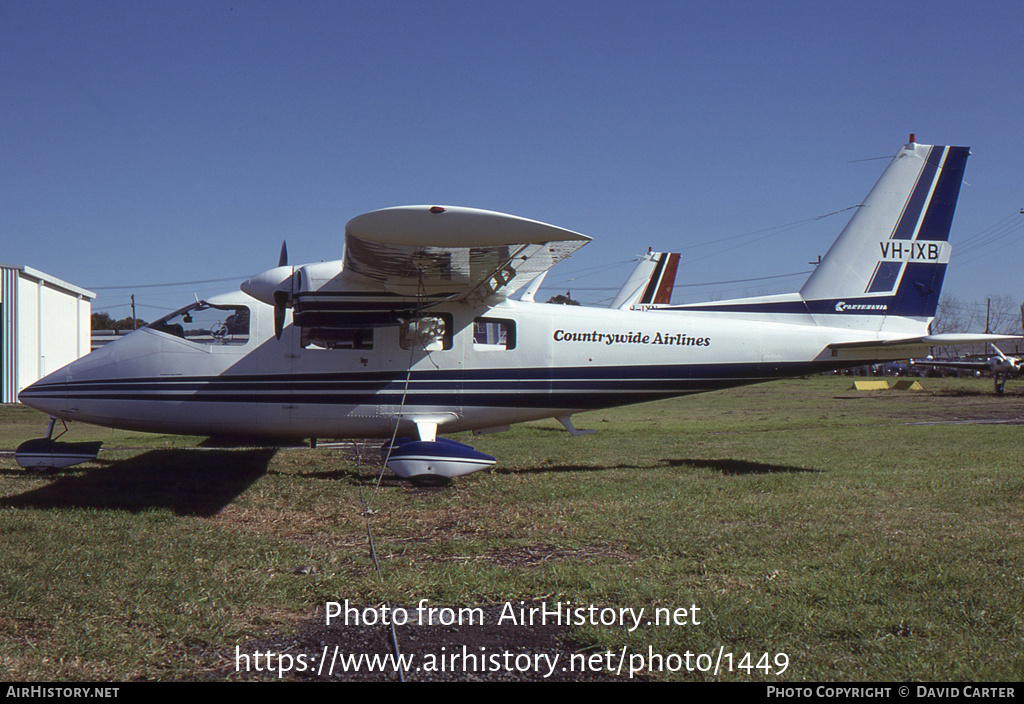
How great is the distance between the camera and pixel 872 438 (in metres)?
14.5

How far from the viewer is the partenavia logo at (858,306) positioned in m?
10.3

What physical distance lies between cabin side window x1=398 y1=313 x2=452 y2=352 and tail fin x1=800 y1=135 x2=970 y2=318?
5673 millimetres

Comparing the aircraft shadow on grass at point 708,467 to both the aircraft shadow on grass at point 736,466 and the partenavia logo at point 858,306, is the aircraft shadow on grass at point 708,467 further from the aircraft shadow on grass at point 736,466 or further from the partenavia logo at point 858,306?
the partenavia logo at point 858,306

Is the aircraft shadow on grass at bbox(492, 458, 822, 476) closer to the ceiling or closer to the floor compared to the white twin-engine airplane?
closer to the floor

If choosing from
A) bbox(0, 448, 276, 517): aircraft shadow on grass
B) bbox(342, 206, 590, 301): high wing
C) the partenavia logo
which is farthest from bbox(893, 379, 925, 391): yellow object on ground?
bbox(0, 448, 276, 517): aircraft shadow on grass

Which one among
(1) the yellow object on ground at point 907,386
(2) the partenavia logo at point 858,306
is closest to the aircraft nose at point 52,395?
(2) the partenavia logo at point 858,306

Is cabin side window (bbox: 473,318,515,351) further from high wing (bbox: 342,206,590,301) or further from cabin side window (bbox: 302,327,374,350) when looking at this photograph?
cabin side window (bbox: 302,327,374,350)

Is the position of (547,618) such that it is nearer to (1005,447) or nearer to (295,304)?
(295,304)

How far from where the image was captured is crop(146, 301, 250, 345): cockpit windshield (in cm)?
950

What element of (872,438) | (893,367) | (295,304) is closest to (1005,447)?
(872,438)

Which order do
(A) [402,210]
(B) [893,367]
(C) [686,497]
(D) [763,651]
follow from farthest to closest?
(B) [893,367], (C) [686,497], (A) [402,210], (D) [763,651]

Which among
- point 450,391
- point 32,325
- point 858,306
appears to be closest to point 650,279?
point 858,306

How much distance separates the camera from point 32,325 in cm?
3497
